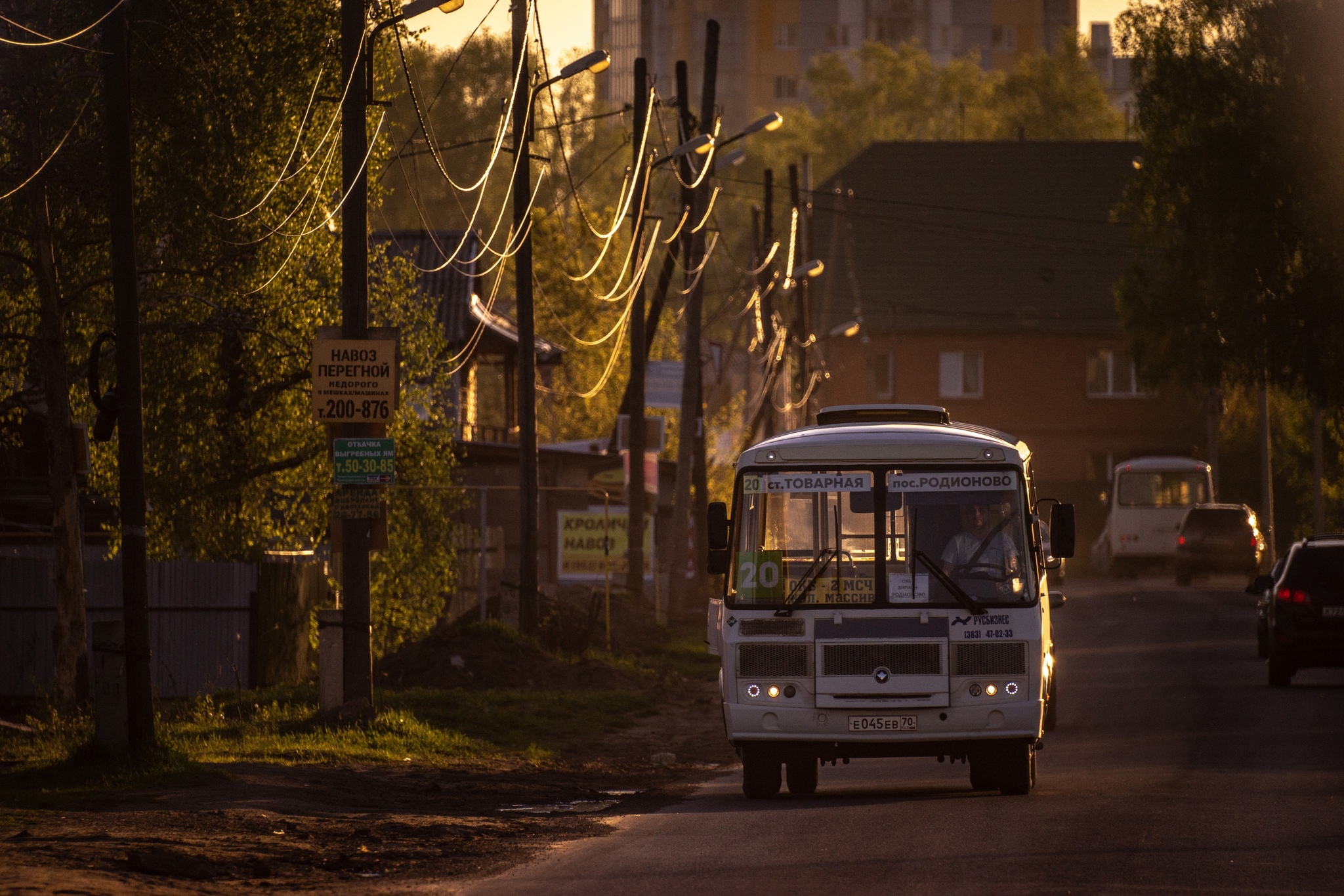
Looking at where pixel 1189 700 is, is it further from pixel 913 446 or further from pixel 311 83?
pixel 311 83

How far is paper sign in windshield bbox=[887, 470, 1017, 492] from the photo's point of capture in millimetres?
14531

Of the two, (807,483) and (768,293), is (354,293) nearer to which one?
(807,483)

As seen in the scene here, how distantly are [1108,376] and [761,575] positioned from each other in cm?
5965

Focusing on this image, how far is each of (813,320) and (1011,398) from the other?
853 centimetres

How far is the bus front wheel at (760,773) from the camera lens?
14.8m

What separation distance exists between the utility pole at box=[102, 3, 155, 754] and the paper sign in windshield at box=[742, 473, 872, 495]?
16.0 ft

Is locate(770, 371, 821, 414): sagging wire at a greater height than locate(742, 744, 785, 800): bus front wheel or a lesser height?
greater

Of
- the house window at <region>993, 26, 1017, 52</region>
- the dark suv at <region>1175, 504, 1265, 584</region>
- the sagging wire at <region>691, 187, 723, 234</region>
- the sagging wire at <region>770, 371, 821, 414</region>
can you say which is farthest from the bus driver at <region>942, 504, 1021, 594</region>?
the house window at <region>993, 26, 1017, 52</region>

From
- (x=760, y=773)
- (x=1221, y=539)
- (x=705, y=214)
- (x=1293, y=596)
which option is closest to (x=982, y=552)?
(x=760, y=773)

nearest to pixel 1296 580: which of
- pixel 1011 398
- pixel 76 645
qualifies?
pixel 76 645

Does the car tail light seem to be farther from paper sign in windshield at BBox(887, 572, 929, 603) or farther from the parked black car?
paper sign in windshield at BBox(887, 572, 929, 603)

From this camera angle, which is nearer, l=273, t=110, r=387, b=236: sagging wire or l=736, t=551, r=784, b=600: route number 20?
l=736, t=551, r=784, b=600: route number 20

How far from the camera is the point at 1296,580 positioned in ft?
81.7

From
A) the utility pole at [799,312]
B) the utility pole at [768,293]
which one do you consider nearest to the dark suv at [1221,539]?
the utility pole at [799,312]
